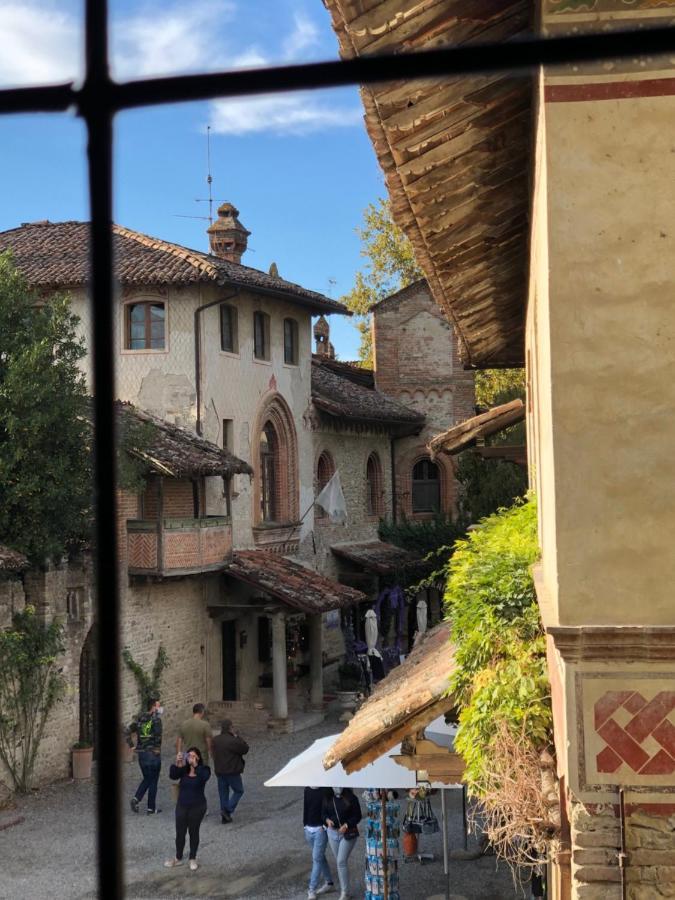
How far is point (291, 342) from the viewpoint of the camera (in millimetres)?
26547

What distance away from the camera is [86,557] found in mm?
17781

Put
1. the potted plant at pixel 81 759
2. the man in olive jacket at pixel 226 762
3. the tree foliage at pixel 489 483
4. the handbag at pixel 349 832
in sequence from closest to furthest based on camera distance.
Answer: the handbag at pixel 349 832 < the man in olive jacket at pixel 226 762 < the potted plant at pixel 81 759 < the tree foliage at pixel 489 483

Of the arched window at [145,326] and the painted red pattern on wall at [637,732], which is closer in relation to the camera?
the painted red pattern on wall at [637,732]

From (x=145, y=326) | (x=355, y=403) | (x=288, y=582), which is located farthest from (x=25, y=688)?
(x=355, y=403)

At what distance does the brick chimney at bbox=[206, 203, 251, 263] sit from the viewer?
28953mm

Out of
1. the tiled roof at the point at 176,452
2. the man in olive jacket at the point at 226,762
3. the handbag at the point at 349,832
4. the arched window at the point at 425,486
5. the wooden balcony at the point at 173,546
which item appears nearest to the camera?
the handbag at the point at 349,832

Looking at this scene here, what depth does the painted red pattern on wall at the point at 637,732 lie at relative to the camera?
13.9 feet

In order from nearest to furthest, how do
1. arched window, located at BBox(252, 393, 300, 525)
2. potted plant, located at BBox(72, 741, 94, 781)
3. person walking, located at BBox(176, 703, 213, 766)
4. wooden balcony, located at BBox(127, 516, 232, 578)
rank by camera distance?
1. person walking, located at BBox(176, 703, 213, 766)
2. potted plant, located at BBox(72, 741, 94, 781)
3. wooden balcony, located at BBox(127, 516, 232, 578)
4. arched window, located at BBox(252, 393, 300, 525)

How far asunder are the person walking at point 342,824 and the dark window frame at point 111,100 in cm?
980

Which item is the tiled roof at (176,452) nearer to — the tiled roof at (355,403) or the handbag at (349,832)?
the tiled roof at (355,403)

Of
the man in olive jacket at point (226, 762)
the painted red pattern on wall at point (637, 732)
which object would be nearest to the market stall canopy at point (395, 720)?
the painted red pattern on wall at point (637, 732)

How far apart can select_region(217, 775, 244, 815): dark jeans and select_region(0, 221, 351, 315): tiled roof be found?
9658 millimetres

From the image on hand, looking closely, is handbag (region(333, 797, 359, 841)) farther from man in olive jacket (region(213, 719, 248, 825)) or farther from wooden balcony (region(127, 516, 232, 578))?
wooden balcony (region(127, 516, 232, 578))

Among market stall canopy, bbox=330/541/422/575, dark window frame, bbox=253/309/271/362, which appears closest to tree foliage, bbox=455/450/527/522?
market stall canopy, bbox=330/541/422/575
